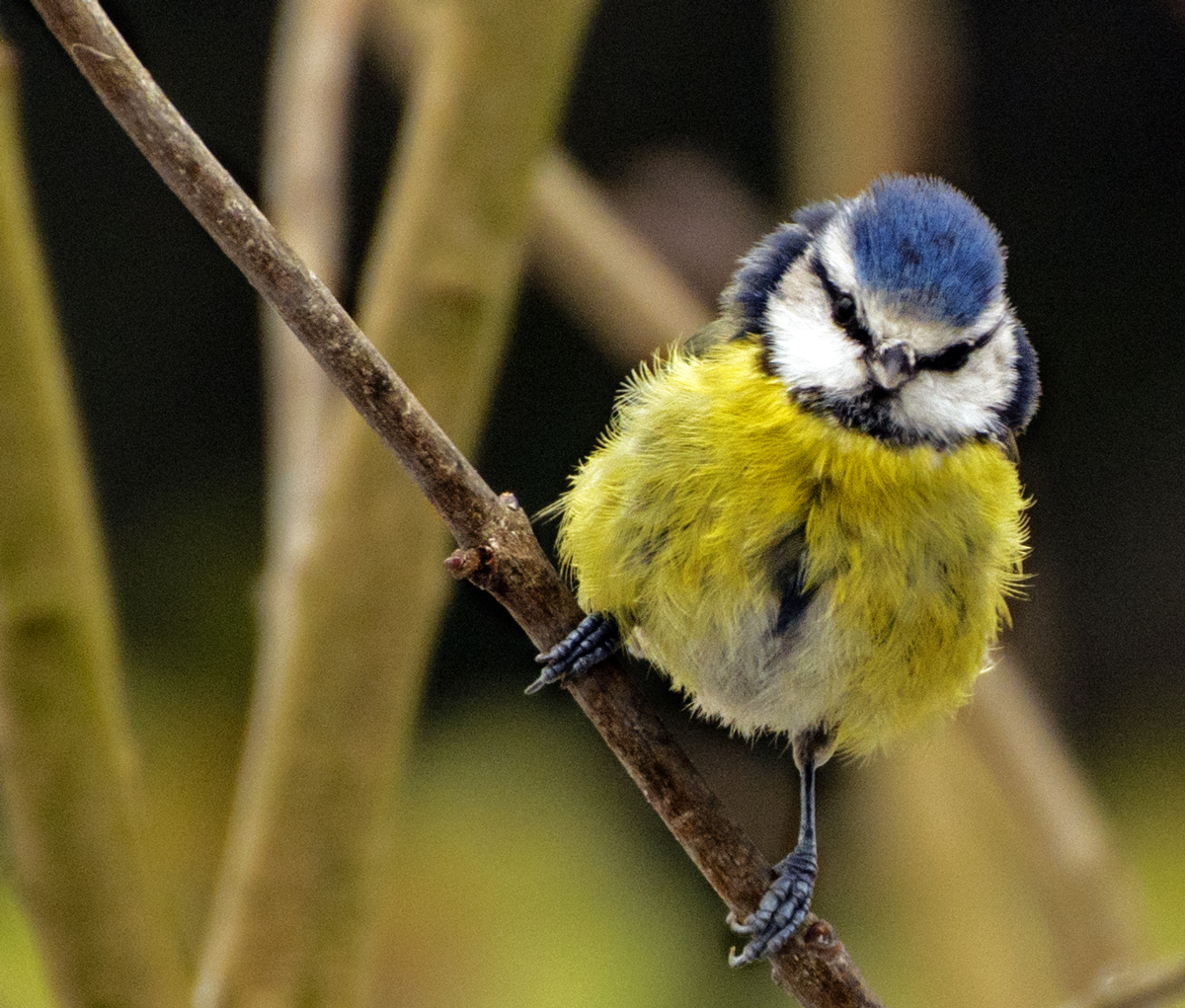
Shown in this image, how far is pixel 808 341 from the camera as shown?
990mm

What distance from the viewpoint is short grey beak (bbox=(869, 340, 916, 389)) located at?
92 centimetres

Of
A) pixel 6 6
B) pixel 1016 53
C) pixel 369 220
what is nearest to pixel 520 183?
pixel 6 6

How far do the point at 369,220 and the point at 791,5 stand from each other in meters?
0.76

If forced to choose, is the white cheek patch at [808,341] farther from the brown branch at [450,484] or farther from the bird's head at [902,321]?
the brown branch at [450,484]

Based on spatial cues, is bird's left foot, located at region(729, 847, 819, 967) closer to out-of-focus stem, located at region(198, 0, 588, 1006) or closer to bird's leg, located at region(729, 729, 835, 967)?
bird's leg, located at region(729, 729, 835, 967)

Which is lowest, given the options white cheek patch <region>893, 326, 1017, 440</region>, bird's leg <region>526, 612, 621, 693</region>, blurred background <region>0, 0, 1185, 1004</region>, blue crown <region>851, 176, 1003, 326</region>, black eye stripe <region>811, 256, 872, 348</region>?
blurred background <region>0, 0, 1185, 1004</region>

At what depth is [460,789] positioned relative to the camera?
7.43 ft

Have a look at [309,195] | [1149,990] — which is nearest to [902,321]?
[1149,990]

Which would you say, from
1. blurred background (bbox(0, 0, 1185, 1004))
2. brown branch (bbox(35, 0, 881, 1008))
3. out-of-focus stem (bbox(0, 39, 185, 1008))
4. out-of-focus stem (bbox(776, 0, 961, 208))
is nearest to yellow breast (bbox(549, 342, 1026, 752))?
brown branch (bbox(35, 0, 881, 1008))

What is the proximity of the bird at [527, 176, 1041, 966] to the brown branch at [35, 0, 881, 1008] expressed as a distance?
0.03 m

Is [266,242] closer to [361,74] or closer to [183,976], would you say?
[183,976]

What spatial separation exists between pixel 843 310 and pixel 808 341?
37mm

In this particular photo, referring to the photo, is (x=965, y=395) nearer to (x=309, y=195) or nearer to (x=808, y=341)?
(x=808, y=341)

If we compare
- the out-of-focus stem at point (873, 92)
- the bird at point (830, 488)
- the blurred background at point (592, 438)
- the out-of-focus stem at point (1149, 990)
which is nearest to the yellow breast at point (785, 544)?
the bird at point (830, 488)
